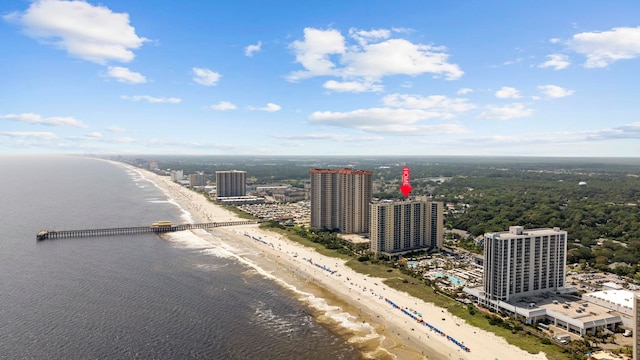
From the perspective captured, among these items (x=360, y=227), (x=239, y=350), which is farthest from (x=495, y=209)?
(x=239, y=350)

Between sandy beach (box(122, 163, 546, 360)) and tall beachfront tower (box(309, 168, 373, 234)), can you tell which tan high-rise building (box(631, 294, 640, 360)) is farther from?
tall beachfront tower (box(309, 168, 373, 234))

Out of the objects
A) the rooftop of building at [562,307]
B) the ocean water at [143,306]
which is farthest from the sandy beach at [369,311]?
the rooftop of building at [562,307]

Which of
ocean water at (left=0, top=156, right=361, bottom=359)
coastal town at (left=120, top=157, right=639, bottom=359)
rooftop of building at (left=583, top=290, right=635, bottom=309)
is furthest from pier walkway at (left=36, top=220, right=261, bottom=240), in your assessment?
rooftop of building at (left=583, top=290, right=635, bottom=309)

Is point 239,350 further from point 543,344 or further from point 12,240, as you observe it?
point 12,240

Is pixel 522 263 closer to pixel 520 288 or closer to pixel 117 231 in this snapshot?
pixel 520 288

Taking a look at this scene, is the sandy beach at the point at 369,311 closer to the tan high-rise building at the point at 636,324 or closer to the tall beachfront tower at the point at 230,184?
the tan high-rise building at the point at 636,324

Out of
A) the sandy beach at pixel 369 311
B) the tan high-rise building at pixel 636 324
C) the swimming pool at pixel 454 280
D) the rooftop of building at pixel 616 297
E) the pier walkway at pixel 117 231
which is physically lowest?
the sandy beach at pixel 369 311
